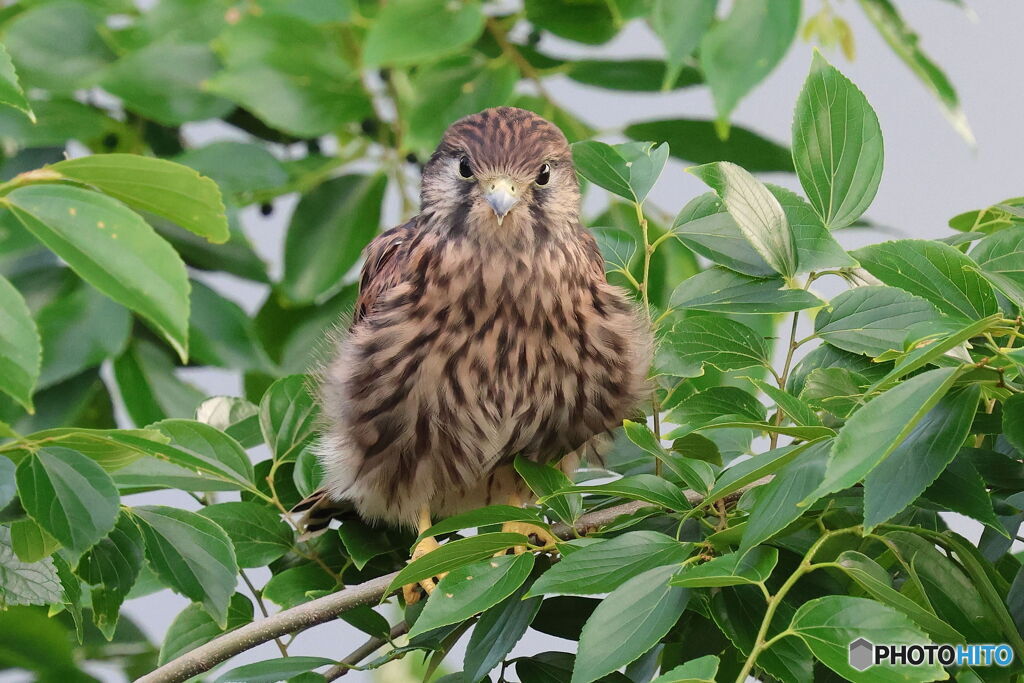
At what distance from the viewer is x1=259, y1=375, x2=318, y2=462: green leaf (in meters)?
1.62

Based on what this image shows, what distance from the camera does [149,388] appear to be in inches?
95.7

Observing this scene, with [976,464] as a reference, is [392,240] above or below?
below

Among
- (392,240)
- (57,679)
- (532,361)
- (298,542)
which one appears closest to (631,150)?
(532,361)

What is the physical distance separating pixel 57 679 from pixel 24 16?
138 cm

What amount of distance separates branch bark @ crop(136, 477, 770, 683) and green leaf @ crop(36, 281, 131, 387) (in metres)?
1.15

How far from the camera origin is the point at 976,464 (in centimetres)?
118

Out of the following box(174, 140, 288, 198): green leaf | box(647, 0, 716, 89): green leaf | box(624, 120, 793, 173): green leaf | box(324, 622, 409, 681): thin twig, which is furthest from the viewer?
box(174, 140, 288, 198): green leaf

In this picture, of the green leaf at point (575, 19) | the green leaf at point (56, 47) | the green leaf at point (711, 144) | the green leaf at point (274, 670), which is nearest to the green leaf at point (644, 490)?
the green leaf at point (274, 670)

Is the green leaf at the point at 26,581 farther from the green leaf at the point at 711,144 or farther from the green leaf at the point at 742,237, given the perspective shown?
the green leaf at the point at 711,144

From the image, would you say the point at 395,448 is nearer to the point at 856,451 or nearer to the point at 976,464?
the point at 976,464

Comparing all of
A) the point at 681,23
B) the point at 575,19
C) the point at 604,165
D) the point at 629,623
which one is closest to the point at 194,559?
the point at 629,623

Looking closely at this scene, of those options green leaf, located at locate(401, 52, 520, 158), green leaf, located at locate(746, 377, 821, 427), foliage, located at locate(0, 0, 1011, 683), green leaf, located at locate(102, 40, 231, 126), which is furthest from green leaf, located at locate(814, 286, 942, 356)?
green leaf, located at locate(102, 40, 231, 126)

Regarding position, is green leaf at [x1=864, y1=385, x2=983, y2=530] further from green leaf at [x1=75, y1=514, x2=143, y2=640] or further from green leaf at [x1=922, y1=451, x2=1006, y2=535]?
green leaf at [x1=75, y1=514, x2=143, y2=640]
